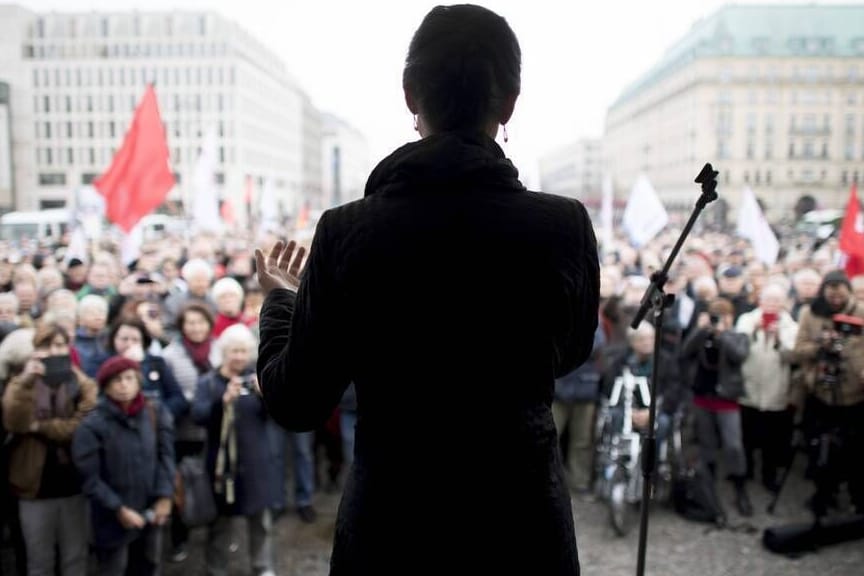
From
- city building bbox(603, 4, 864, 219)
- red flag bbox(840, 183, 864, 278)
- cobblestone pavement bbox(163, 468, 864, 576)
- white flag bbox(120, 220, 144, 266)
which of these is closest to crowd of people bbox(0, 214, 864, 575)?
cobblestone pavement bbox(163, 468, 864, 576)

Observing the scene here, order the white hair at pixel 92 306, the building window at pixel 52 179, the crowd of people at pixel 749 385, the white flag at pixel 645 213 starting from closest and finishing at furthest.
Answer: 1. the white hair at pixel 92 306
2. the crowd of people at pixel 749 385
3. the white flag at pixel 645 213
4. the building window at pixel 52 179

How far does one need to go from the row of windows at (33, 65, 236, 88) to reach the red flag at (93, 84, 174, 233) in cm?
9684

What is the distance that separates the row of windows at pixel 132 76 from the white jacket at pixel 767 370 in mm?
102042

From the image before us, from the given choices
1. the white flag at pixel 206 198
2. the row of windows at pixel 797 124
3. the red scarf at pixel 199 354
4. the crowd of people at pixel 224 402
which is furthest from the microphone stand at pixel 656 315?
the row of windows at pixel 797 124

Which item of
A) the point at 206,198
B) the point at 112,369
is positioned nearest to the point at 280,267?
the point at 112,369

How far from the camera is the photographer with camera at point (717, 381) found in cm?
686

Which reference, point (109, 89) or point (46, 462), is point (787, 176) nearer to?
point (109, 89)

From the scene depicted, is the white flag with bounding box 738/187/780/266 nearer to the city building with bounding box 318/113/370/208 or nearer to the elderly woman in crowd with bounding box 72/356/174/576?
the elderly woman in crowd with bounding box 72/356/174/576

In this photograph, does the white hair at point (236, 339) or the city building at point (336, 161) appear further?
the city building at point (336, 161)

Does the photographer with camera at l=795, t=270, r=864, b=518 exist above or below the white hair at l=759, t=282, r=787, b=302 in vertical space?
below

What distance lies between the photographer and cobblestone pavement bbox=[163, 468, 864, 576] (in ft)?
18.1

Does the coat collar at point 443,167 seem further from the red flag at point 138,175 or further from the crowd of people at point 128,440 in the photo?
the red flag at point 138,175

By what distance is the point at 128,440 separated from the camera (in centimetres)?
461

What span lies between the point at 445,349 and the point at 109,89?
11353 cm
